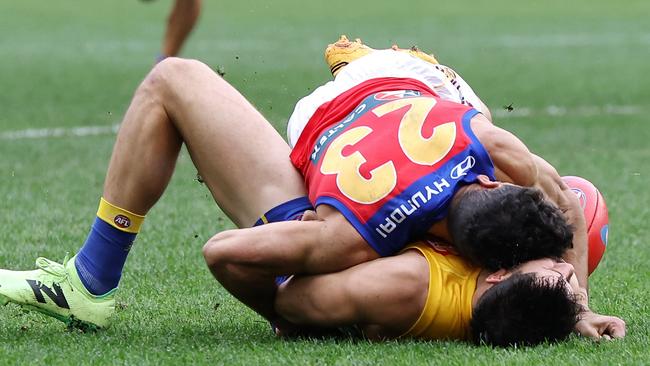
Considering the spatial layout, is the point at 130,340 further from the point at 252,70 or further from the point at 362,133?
the point at 252,70

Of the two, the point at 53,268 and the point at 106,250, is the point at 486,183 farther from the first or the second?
the point at 53,268

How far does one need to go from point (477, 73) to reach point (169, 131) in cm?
1036

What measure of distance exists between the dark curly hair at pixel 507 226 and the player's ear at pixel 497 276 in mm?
17

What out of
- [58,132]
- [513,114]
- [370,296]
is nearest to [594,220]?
[370,296]

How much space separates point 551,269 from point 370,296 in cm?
52

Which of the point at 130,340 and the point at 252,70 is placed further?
the point at 252,70

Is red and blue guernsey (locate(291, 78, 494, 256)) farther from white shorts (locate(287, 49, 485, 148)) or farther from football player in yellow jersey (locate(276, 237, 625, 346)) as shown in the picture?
white shorts (locate(287, 49, 485, 148))

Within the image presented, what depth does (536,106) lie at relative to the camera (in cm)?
1201

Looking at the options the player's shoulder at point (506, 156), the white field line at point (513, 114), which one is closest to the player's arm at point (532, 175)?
the player's shoulder at point (506, 156)

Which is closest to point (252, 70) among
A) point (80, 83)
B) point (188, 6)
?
point (80, 83)

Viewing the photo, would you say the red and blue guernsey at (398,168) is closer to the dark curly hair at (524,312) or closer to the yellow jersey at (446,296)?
the yellow jersey at (446,296)

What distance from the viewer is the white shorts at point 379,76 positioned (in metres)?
4.60

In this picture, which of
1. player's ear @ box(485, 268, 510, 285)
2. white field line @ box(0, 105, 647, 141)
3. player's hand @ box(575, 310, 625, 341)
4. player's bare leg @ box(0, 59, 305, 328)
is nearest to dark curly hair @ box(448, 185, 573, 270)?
player's ear @ box(485, 268, 510, 285)

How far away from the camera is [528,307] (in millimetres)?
3840
